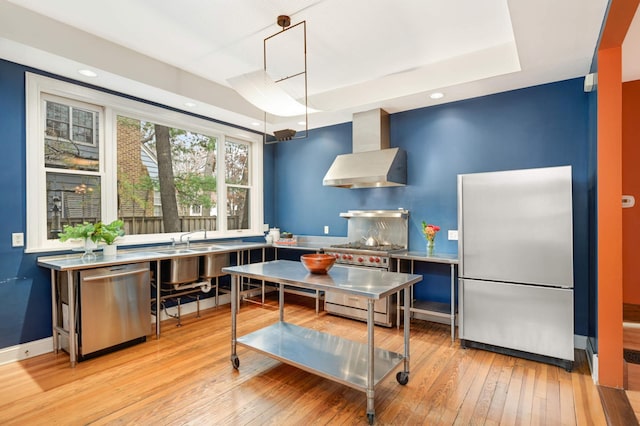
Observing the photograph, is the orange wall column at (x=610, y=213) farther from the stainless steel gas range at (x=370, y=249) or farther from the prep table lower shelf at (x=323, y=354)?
the stainless steel gas range at (x=370, y=249)

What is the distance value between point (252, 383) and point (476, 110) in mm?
3698

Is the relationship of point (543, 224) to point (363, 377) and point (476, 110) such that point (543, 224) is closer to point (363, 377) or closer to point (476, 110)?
point (476, 110)

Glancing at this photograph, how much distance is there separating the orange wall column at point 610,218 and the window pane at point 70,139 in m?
4.71

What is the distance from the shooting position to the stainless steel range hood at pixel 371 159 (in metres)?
4.02

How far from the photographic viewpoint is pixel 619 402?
88.8 inches

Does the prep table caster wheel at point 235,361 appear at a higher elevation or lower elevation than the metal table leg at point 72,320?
lower

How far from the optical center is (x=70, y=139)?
3.43 m

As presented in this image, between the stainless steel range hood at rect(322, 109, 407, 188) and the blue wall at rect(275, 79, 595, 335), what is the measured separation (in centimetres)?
23

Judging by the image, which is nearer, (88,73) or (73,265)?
(73,265)

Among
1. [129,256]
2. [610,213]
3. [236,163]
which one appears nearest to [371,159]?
[236,163]

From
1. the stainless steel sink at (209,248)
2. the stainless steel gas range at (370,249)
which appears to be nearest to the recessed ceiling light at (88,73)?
the stainless steel sink at (209,248)

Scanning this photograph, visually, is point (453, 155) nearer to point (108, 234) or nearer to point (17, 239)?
point (108, 234)

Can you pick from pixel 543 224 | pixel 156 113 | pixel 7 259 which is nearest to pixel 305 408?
pixel 543 224

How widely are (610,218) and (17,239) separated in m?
4.92
